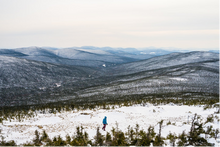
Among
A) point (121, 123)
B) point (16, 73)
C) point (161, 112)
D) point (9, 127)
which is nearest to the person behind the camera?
point (9, 127)

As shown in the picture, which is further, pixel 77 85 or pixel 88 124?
pixel 77 85

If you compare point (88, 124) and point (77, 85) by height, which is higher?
point (88, 124)

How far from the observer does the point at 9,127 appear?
1936 cm

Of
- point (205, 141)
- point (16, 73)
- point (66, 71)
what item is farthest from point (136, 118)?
point (66, 71)

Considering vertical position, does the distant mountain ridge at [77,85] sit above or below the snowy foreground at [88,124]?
below

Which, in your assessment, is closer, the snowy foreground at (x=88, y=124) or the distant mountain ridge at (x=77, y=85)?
the snowy foreground at (x=88, y=124)

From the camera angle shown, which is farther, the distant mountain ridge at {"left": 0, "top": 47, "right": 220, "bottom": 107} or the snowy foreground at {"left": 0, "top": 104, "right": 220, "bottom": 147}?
the distant mountain ridge at {"left": 0, "top": 47, "right": 220, "bottom": 107}

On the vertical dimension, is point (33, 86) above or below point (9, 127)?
below

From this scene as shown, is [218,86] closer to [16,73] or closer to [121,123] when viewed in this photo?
[121,123]

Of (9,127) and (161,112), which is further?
(161,112)

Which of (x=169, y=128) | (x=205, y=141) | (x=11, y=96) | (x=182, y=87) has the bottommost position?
(x=11, y=96)

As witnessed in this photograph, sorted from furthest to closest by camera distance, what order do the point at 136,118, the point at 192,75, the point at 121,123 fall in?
1. the point at 192,75
2. the point at 136,118
3. the point at 121,123

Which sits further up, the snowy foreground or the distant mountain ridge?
the snowy foreground

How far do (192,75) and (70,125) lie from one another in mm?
108894
